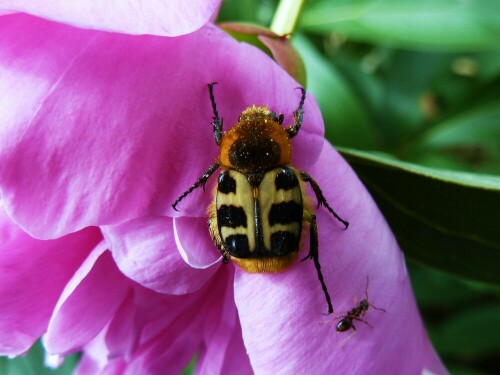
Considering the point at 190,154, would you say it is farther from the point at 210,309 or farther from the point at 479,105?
the point at 479,105

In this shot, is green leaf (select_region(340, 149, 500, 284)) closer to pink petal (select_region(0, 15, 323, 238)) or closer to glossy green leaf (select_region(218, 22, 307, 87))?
glossy green leaf (select_region(218, 22, 307, 87))

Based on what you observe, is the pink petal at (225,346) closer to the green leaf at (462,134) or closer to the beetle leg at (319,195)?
the beetle leg at (319,195)

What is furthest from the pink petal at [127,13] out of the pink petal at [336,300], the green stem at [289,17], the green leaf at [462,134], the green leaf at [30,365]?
the green leaf at [462,134]

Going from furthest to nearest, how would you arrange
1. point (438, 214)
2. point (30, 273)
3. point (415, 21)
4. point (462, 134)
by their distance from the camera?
1. point (462, 134)
2. point (415, 21)
3. point (438, 214)
4. point (30, 273)

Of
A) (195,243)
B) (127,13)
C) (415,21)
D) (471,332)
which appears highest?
(127,13)

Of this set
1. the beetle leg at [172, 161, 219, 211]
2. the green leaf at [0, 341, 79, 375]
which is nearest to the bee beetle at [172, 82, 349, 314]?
the beetle leg at [172, 161, 219, 211]

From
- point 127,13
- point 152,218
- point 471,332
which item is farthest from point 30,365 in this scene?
point 471,332

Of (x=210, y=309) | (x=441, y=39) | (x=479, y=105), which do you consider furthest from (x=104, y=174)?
(x=479, y=105)

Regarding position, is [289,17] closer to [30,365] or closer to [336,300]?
[336,300]
